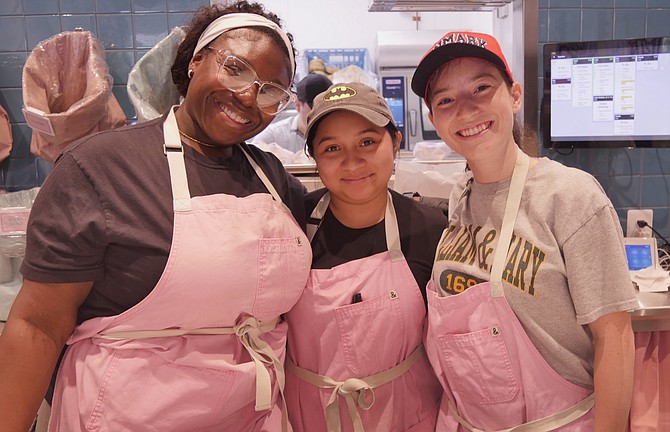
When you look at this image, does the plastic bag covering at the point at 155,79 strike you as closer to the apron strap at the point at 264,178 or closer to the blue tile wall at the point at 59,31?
the blue tile wall at the point at 59,31

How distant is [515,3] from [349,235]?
→ 1743 mm

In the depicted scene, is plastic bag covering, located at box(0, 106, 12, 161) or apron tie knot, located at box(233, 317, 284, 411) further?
plastic bag covering, located at box(0, 106, 12, 161)

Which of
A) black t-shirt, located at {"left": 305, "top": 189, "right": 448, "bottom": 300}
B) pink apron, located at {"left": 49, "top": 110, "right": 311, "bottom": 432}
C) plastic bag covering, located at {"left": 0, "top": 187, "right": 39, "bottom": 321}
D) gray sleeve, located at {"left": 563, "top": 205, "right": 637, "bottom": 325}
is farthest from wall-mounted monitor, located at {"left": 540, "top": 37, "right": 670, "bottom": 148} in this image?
plastic bag covering, located at {"left": 0, "top": 187, "right": 39, "bottom": 321}

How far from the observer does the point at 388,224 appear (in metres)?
1.43

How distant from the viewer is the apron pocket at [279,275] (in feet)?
3.84

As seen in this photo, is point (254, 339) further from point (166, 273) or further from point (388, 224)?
point (388, 224)

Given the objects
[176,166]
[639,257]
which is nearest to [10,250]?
[176,166]

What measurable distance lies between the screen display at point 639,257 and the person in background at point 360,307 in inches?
48.3

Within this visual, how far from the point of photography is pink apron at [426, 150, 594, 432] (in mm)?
1121

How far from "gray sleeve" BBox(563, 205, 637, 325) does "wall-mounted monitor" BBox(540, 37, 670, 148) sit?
151 cm

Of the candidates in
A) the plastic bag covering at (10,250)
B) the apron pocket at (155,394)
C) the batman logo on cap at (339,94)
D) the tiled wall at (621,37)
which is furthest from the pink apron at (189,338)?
the tiled wall at (621,37)

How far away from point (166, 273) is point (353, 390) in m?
0.57

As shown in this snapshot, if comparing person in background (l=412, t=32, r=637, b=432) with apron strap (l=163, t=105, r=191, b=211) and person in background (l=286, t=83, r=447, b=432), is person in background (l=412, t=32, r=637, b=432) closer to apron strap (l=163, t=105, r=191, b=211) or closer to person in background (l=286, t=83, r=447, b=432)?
person in background (l=286, t=83, r=447, b=432)

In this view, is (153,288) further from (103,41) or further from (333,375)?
(103,41)
